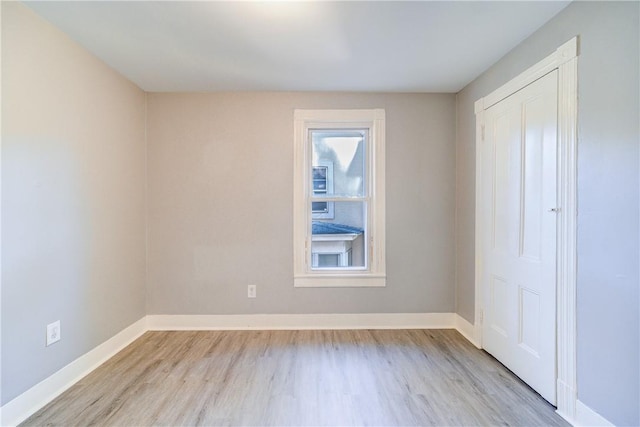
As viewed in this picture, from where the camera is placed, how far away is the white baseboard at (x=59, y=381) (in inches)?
63.9

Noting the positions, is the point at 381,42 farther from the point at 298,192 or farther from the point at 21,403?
the point at 21,403

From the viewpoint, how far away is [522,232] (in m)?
2.05

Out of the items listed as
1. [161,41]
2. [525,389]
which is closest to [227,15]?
[161,41]

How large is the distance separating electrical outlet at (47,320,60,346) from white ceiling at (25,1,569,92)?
1913 millimetres

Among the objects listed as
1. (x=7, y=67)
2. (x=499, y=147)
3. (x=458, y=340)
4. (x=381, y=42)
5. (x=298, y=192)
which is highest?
(x=381, y=42)

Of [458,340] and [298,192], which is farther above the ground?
[298,192]

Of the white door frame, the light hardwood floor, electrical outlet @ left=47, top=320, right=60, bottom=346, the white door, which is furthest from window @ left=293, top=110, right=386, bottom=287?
electrical outlet @ left=47, top=320, right=60, bottom=346

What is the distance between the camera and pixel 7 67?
1582 mm

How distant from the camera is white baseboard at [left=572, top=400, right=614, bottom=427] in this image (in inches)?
57.4

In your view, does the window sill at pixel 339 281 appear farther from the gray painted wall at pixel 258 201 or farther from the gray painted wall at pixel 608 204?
the gray painted wall at pixel 608 204

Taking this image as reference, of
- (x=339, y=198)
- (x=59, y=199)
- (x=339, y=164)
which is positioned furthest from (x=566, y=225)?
(x=59, y=199)

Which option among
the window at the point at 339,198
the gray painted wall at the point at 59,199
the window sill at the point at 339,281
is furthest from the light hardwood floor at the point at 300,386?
the window at the point at 339,198

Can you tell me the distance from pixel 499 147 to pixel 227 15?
2.16 m

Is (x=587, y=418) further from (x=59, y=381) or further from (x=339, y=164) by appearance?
(x=59, y=381)
